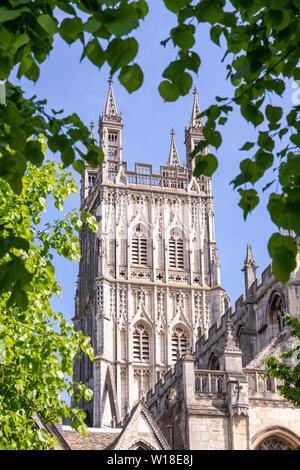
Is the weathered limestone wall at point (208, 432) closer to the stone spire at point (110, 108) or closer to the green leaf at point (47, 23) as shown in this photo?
the green leaf at point (47, 23)

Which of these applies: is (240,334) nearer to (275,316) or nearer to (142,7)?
(275,316)

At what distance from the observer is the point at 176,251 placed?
73.9 m

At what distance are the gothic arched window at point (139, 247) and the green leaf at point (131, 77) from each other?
66132 mm

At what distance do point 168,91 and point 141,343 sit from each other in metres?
63.9

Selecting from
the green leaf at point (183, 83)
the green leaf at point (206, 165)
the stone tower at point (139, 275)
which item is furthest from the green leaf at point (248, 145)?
the stone tower at point (139, 275)

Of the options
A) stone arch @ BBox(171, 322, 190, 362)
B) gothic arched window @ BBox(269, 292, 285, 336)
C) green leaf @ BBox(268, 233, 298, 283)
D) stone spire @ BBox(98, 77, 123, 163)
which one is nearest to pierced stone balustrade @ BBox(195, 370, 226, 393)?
gothic arched window @ BBox(269, 292, 285, 336)

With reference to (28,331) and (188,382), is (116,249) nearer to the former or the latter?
(188,382)

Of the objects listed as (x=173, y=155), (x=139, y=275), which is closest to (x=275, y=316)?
(x=139, y=275)

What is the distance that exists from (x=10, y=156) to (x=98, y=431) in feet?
104

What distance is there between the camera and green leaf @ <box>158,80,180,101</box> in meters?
6.20
